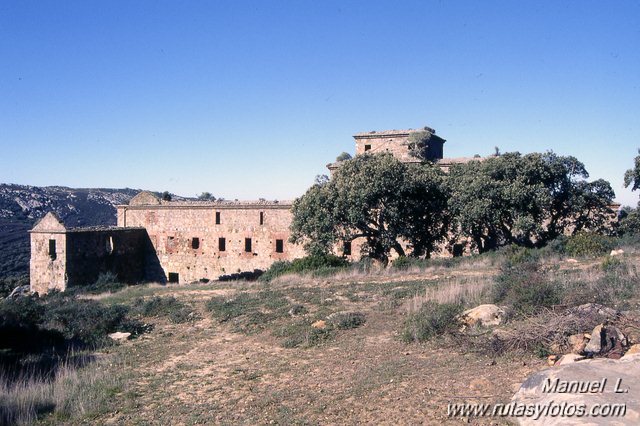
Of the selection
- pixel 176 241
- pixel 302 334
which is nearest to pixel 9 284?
pixel 176 241

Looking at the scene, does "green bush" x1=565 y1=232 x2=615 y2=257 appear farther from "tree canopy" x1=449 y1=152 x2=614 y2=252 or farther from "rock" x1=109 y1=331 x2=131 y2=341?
"rock" x1=109 y1=331 x2=131 y2=341

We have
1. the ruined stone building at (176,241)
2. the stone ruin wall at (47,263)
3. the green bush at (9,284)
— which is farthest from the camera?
the green bush at (9,284)

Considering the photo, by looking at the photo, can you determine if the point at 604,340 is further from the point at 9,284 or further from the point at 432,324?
the point at 9,284

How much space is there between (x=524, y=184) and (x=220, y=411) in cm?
2012

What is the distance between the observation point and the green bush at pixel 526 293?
9.38 meters

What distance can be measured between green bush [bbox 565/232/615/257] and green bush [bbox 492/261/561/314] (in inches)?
361

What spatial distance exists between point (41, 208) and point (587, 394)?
84.5m

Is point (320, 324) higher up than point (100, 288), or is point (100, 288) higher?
point (320, 324)

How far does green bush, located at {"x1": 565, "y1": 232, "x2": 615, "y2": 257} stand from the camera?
18.5 m

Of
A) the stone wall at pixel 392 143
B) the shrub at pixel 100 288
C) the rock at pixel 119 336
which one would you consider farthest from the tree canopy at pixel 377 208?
the rock at pixel 119 336

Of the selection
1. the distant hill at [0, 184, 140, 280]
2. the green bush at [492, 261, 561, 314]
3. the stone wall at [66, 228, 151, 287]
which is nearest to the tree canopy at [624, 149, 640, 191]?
the green bush at [492, 261, 561, 314]

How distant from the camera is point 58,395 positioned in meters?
7.84

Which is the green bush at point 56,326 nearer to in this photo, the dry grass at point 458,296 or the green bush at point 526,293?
the dry grass at point 458,296

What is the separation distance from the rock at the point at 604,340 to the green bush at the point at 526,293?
195 cm
